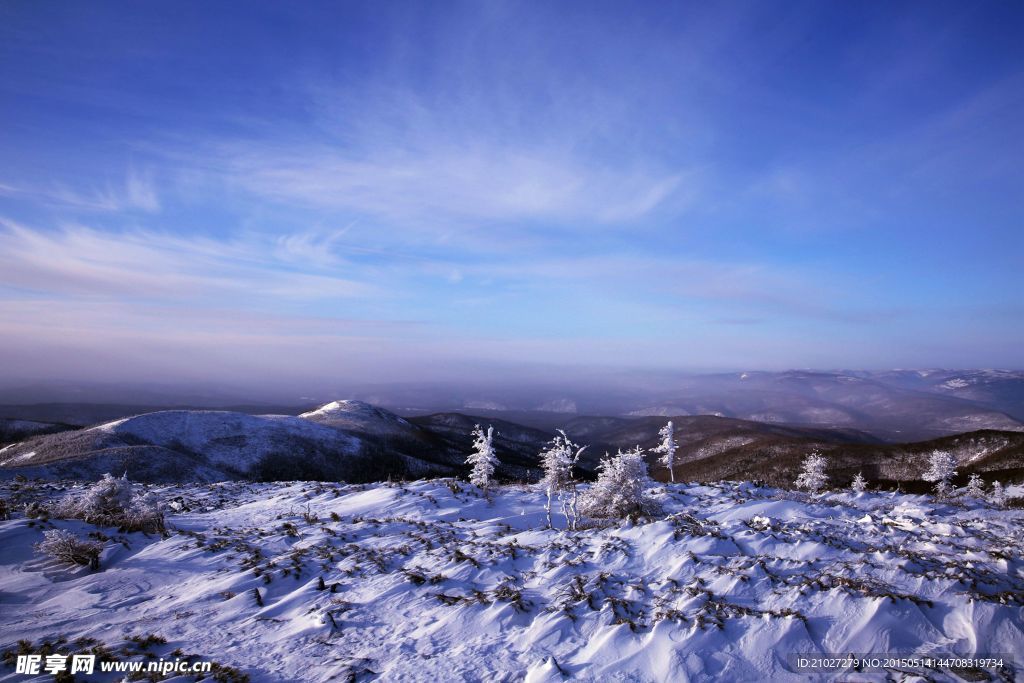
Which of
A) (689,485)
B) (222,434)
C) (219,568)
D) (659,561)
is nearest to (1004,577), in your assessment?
(659,561)

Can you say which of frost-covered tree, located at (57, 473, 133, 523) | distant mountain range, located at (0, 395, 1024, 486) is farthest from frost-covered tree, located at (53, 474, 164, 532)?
distant mountain range, located at (0, 395, 1024, 486)

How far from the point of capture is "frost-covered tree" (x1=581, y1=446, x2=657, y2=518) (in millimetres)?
15000

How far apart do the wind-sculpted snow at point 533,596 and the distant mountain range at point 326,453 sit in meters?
35.0

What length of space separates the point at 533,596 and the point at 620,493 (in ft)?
20.5

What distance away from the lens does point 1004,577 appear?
412 inches

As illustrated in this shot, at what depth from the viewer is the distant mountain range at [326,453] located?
4178cm

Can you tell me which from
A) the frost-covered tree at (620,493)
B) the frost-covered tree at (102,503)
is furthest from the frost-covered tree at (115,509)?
the frost-covered tree at (620,493)

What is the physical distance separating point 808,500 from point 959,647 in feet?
38.3

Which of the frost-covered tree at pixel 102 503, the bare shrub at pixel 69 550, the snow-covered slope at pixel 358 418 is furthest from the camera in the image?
the snow-covered slope at pixel 358 418

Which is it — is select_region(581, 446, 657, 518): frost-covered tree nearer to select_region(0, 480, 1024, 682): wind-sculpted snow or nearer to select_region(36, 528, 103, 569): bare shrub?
select_region(0, 480, 1024, 682): wind-sculpted snow

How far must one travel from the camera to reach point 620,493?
49.6 feet

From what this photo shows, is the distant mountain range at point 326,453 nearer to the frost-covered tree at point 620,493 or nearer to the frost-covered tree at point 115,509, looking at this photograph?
the frost-covered tree at point 115,509

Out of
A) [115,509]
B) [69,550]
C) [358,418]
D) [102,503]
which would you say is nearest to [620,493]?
[69,550]

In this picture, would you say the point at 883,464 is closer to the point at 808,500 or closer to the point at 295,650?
the point at 808,500
